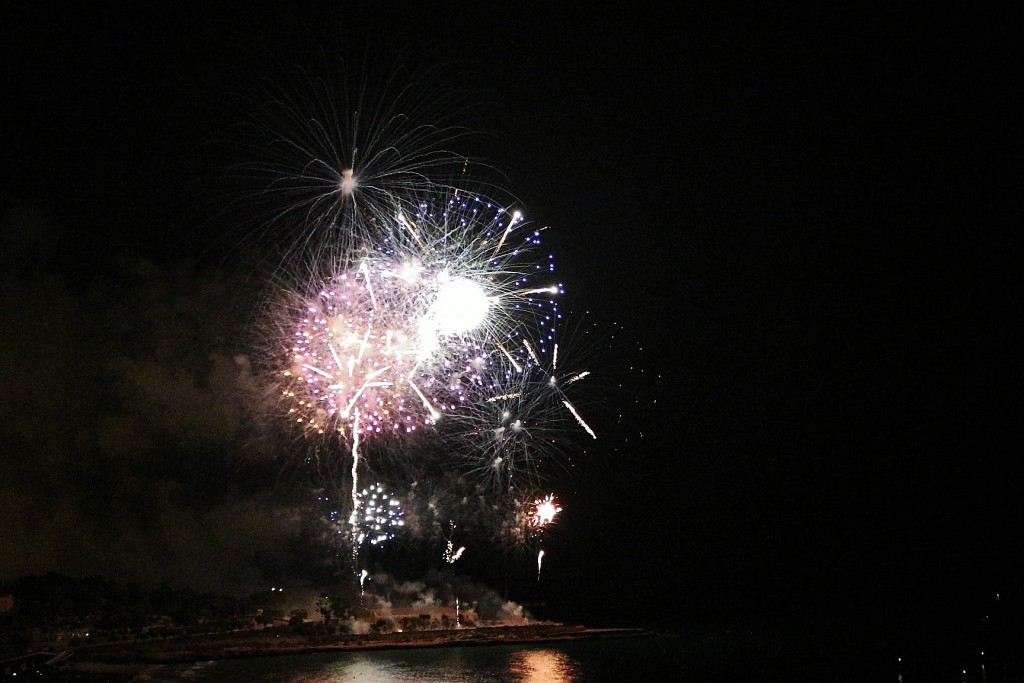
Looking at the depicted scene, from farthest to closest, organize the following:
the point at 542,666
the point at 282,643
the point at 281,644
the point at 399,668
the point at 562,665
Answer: the point at 282,643 < the point at 281,644 < the point at 562,665 < the point at 542,666 < the point at 399,668

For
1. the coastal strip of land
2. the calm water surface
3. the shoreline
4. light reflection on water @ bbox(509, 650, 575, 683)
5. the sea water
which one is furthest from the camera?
the coastal strip of land

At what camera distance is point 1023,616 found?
5816 centimetres

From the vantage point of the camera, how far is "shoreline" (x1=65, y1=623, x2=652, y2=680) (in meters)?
35.5

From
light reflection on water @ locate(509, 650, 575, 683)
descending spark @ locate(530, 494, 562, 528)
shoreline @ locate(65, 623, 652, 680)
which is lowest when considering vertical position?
light reflection on water @ locate(509, 650, 575, 683)

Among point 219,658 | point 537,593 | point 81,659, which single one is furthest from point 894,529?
point 81,659

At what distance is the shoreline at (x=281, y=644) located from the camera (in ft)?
117

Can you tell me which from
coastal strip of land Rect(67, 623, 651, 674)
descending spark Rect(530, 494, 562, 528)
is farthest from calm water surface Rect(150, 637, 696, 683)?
descending spark Rect(530, 494, 562, 528)

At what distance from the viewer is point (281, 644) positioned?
1630 inches

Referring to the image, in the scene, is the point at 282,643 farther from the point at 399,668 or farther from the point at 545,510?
the point at 545,510

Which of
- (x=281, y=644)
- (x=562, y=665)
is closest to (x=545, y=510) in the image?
(x=562, y=665)

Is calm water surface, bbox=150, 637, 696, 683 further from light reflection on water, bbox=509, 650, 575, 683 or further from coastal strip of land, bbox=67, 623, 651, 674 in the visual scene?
coastal strip of land, bbox=67, 623, 651, 674

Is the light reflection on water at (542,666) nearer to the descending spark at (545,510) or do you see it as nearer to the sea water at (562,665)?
the sea water at (562,665)

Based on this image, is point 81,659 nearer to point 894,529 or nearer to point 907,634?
point 907,634

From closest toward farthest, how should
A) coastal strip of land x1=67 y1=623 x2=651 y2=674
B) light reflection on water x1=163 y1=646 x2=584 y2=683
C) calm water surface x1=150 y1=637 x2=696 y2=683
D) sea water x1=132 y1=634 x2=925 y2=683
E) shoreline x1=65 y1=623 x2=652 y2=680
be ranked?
light reflection on water x1=163 y1=646 x2=584 y2=683, calm water surface x1=150 y1=637 x2=696 y2=683, sea water x1=132 y1=634 x2=925 y2=683, shoreline x1=65 y1=623 x2=652 y2=680, coastal strip of land x1=67 y1=623 x2=651 y2=674
